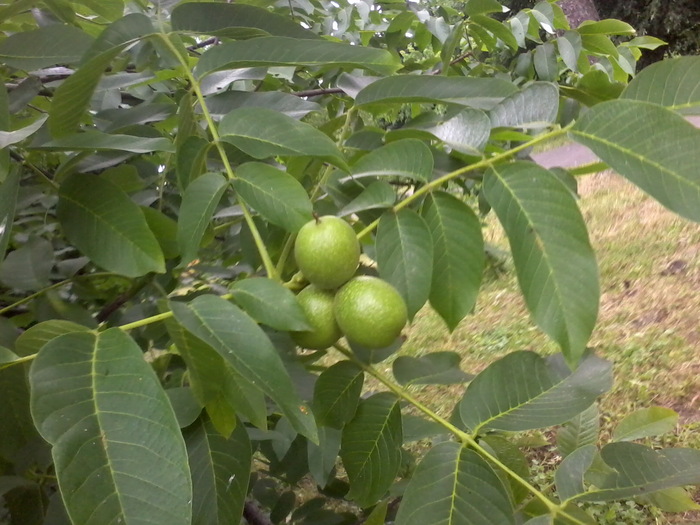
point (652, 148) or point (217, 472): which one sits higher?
point (652, 148)

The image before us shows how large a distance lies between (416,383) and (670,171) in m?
0.56

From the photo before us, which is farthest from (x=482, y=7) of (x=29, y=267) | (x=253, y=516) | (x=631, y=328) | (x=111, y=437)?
(x=631, y=328)

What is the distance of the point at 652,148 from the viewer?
0.71 meters

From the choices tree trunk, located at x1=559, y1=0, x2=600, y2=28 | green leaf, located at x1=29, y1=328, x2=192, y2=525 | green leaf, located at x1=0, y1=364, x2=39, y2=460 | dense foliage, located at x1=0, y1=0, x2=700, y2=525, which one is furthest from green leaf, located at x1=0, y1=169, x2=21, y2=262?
tree trunk, located at x1=559, y1=0, x2=600, y2=28

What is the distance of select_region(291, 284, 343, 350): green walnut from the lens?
2.77 ft

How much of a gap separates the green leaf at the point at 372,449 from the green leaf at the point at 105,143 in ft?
1.80

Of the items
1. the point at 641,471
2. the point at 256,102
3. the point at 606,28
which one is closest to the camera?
the point at 641,471

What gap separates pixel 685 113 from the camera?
2.58 feet

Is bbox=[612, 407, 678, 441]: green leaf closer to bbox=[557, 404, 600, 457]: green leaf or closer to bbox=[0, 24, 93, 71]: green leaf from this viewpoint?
bbox=[557, 404, 600, 457]: green leaf

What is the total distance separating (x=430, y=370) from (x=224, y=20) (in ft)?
2.44

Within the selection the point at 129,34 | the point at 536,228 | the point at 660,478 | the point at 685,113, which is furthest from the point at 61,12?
the point at 660,478

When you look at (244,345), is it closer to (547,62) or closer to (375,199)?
(375,199)

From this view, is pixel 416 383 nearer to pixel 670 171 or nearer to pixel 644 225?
pixel 670 171

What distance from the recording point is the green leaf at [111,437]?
591 millimetres
